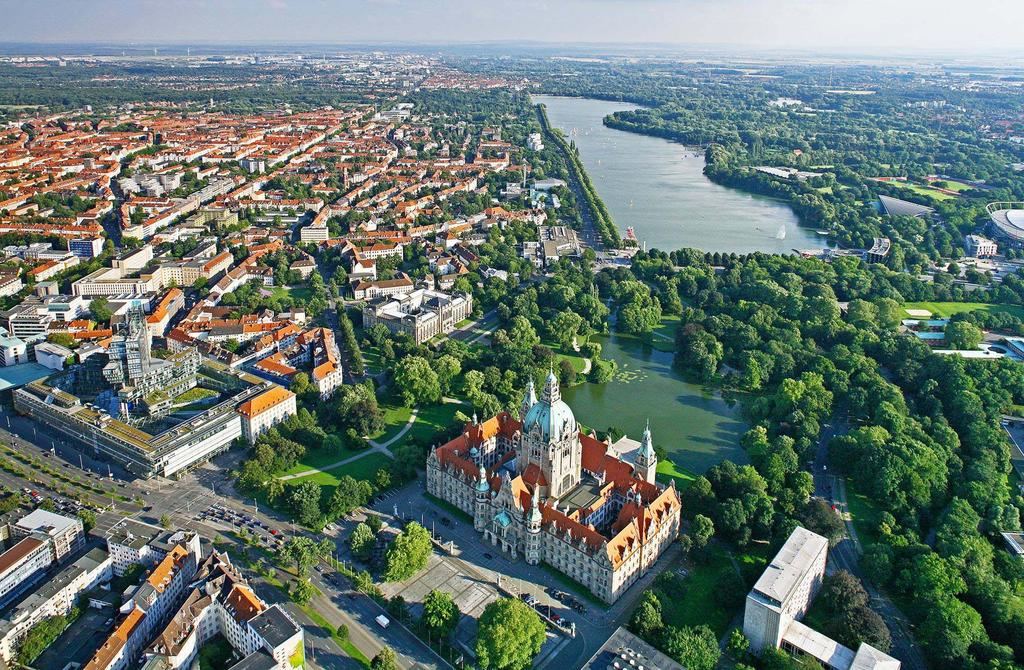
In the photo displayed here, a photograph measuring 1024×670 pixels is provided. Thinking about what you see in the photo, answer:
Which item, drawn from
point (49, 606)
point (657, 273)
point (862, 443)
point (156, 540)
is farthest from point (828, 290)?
point (49, 606)

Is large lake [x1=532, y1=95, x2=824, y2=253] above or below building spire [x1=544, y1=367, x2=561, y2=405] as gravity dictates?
below

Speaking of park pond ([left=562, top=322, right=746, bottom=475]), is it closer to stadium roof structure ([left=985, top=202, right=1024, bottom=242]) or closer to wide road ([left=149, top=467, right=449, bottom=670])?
wide road ([left=149, top=467, right=449, bottom=670])

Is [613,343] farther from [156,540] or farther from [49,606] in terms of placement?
[49,606]

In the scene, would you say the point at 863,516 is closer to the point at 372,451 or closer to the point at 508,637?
the point at 508,637

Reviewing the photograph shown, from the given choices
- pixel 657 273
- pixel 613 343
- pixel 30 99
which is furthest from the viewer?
pixel 30 99

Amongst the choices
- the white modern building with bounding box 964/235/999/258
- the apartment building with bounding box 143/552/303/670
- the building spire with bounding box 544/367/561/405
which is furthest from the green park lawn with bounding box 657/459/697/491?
the white modern building with bounding box 964/235/999/258

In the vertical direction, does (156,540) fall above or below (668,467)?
above

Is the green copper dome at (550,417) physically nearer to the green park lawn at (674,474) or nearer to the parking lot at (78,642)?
the green park lawn at (674,474)

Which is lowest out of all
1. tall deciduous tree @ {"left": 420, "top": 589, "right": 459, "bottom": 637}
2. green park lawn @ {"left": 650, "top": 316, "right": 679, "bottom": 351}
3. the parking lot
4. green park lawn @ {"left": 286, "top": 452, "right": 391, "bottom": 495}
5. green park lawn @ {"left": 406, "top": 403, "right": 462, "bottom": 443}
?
green park lawn @ {"left": 650, "top": 316, "right": 679, "bottom": 351}
